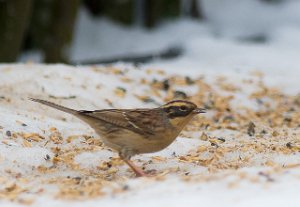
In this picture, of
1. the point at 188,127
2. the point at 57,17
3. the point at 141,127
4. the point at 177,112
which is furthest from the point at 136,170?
the point at 57,17

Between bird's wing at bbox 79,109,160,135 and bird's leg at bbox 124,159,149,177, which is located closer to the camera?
bird's leg at bbox 124,159,149,177

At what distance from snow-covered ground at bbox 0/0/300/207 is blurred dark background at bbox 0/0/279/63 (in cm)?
22

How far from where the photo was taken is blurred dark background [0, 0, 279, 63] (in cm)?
992

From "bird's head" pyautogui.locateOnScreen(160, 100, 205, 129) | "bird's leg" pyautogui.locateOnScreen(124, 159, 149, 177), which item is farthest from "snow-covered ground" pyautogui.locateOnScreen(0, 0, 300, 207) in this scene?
"bird's head" pyautogui.locateOnScreen(160, 100, 205, 129)

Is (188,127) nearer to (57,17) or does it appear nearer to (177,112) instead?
(177,112)

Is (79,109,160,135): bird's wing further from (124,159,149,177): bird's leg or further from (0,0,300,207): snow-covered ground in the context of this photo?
(0,0,300,207): snow-covered ground

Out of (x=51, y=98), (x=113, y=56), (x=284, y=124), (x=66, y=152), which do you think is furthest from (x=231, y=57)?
(x=66, y=152)

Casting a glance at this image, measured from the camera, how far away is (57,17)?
10438 millimetres

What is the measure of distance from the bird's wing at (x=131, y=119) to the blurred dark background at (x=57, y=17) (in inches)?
172

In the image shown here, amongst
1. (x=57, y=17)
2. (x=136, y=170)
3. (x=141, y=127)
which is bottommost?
(x=136, y=170)

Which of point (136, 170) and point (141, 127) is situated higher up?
point (141, 127)

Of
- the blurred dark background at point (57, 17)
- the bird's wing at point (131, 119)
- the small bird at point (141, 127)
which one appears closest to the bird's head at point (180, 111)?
the small bird at point (141, 127)

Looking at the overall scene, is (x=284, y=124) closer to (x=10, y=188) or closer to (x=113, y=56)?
(x=10, y=188)

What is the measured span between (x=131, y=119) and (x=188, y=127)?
7.07 ft
